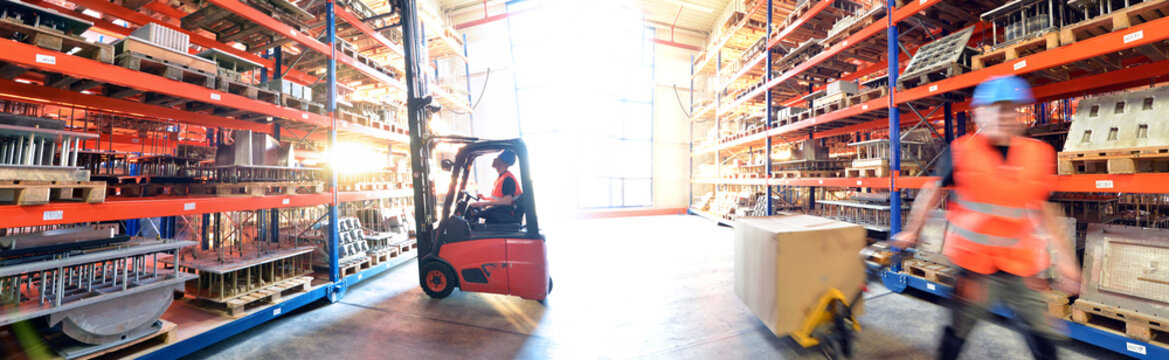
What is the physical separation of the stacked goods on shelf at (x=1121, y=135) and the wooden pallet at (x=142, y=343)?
8.25 meters

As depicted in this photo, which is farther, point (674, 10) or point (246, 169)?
point (674, 10)

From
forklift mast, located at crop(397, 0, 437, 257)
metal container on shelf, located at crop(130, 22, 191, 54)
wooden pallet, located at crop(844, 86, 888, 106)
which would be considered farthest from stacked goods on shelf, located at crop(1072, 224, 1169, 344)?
metal container on shelf, located at crop(130, 22, 191, 54)

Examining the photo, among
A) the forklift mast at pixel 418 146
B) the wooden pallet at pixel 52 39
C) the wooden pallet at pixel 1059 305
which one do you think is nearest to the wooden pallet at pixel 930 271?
the wooden pallet at pixel 1059 305

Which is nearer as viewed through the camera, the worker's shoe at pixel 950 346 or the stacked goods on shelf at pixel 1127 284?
the worker's shoe at pixel 950 346

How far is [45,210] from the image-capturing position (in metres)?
2.60

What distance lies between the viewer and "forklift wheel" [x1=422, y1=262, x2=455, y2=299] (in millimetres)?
4875

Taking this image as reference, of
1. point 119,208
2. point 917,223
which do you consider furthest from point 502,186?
point 917,223

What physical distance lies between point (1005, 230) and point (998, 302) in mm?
449

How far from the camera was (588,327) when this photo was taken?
4145mm

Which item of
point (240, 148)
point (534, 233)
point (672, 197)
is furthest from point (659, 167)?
point (240, 148)

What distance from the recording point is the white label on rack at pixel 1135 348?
9.95 ft

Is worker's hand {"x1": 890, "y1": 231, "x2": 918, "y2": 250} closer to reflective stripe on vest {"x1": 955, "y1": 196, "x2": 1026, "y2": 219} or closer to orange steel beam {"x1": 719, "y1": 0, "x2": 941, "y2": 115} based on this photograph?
reflective stripe on vest {"x1": 955, "y1": 196, "x2": 1026, "y2": 219}

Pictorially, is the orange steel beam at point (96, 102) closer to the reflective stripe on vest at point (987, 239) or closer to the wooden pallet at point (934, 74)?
the reflective stripe on vest at point (987, 239)

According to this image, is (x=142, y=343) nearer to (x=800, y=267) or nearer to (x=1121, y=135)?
(x=800, y=267)
